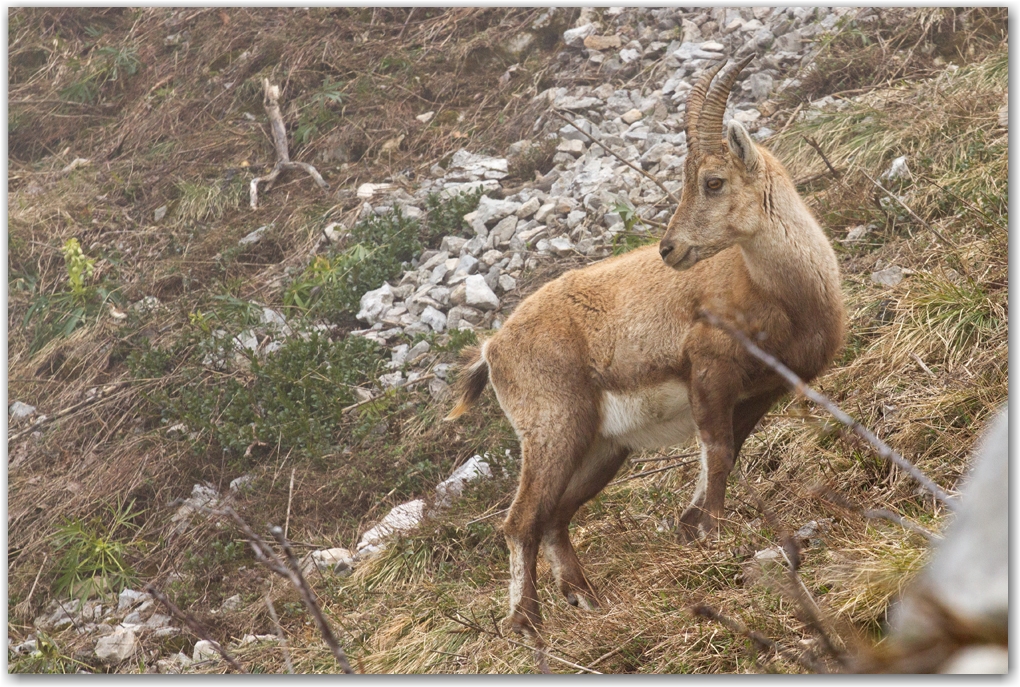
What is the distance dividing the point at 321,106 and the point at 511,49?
1.89 metres

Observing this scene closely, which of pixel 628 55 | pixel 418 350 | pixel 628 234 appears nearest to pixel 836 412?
pixel 628 234

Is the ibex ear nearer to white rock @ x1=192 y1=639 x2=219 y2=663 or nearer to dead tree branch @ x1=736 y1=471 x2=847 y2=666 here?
dead tree branch @ x1=736 y1=471 x2=847 y2=666

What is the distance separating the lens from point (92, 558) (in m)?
6.29

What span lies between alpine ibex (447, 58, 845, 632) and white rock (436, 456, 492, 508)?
3.48ft

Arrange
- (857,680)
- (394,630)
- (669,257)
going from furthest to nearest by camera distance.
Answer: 1. (394,630)
2. (669,257)
3. (857,680)

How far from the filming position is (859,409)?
473 centimetres

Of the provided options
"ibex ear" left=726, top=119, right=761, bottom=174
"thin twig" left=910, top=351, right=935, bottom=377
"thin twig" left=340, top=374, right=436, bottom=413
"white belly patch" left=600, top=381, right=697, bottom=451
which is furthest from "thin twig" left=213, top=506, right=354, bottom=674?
"thin twig" left=340, top=374, right=436, bottom=413

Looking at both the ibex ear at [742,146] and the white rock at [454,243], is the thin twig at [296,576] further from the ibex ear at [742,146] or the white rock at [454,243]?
the white rock at [454,243]

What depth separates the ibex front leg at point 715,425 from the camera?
4168 millimetres

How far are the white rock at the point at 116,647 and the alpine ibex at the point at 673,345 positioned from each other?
2309mm

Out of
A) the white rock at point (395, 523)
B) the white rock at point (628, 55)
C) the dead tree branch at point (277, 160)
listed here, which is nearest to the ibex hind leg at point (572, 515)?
the white rock at point (395, 523)

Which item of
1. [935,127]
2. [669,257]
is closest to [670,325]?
[669,257]

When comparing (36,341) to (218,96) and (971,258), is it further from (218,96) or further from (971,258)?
(971,258)

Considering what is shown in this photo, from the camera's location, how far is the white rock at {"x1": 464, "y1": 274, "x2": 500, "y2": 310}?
274 inches
